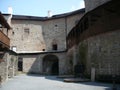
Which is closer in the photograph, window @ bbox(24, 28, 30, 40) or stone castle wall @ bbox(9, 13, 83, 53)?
stone castle wall @ bbox(9, 13, 83, 53)

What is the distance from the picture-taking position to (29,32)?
131 feet

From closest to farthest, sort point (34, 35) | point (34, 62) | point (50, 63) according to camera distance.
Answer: point (34, 62)
point (50, 63)
point (34, 35)

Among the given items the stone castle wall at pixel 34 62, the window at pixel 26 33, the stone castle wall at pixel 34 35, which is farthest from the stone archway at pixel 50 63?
the window at pixel 26 33

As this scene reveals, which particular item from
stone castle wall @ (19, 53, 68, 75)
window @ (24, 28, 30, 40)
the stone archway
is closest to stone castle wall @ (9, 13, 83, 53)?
window @ (24, 28, 30, 40)

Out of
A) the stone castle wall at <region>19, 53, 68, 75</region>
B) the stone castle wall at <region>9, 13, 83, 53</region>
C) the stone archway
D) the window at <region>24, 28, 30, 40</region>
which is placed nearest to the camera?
the stone castle wall at <region>19, 53, 68, 75</region>

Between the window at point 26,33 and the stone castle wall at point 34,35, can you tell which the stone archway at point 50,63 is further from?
the window at point 26,33

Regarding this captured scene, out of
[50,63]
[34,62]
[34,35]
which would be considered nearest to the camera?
[34,62]

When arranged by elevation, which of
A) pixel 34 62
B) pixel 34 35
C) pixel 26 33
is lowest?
pixel 34 62

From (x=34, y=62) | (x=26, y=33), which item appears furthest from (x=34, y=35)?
(x=34, y=62)

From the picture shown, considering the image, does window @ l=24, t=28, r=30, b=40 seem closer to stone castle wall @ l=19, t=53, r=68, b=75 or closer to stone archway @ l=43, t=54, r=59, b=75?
stone castle wall @ l=19, t=53, r=68, b=75

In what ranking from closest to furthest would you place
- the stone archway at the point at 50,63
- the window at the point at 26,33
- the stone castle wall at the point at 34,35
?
1. the stone archway at the point at 50,63
2. the stone castle wall at the point at 34,35
3. the window at the point at 26,33

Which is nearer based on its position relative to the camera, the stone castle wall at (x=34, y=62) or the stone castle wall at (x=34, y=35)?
the stone castle wall at (x=34, y=62)

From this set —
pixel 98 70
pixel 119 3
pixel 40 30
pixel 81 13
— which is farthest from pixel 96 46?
pixel 40 30

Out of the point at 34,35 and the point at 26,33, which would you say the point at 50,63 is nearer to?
the point at 34,35
